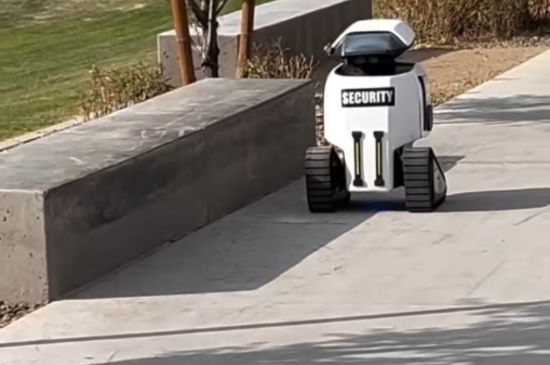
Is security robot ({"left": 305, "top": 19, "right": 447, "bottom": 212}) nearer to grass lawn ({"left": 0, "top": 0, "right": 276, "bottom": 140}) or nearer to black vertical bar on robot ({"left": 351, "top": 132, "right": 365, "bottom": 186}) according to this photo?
black vertical bar on robot ({"left": 351, "top": 132, "right": 365, "bottom": 186})

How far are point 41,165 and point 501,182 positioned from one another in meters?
3.32

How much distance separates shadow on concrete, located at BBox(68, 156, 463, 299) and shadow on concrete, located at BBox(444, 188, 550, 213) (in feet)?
1.10

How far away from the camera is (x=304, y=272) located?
807cm

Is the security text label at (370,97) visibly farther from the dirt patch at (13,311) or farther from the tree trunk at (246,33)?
the tree trunk at (246,33)

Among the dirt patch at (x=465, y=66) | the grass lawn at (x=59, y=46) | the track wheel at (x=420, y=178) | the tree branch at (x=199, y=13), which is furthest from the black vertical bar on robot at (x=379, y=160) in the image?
the grass lawn at (x=59, y=46)

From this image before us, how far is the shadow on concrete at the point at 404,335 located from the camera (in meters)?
6.68

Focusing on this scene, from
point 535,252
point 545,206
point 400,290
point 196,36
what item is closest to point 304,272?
point 400,290

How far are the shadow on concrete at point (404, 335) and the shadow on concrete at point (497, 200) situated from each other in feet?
7.01

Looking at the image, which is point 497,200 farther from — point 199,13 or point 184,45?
point 199,13

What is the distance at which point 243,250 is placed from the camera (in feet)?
28.2

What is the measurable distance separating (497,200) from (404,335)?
295cm

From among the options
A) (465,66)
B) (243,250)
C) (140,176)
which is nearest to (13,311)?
(140,176)

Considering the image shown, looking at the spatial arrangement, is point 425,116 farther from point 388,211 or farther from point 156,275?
point 156,275

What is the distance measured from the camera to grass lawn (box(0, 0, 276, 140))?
15.5 m
